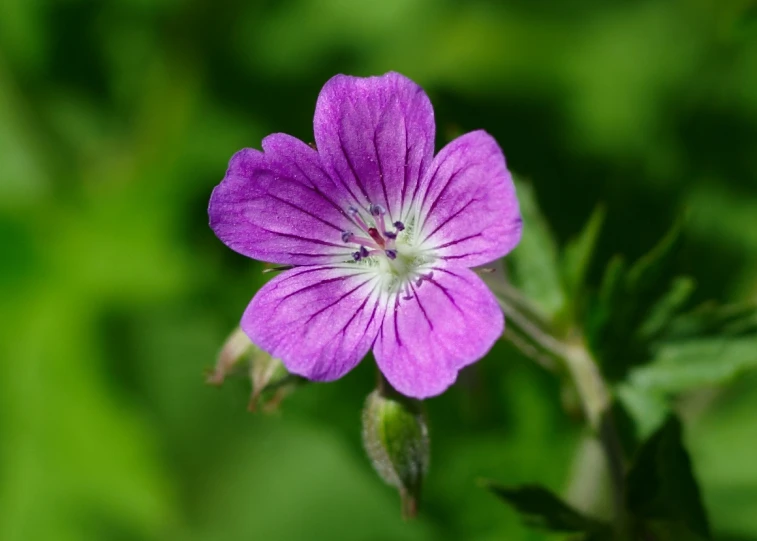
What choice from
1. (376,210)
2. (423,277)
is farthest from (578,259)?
(376,210)

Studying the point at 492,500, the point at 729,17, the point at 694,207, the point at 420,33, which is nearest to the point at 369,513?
the point at 492,500

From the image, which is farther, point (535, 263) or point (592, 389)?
point (535, 263)

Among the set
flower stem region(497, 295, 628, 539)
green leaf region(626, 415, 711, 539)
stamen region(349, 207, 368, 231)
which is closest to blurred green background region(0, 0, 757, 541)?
flower stem region(497, 295, 628, 539)

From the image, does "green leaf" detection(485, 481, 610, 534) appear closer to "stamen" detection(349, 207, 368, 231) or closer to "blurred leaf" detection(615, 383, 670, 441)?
"blurred leaf" detection(615, 383, 670, 441)

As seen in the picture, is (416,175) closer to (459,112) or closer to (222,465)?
(459,112)

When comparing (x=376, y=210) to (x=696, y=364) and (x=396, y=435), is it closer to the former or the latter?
(x=396, y=435)

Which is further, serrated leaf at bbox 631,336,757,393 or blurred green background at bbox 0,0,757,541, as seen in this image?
blurred green background at bbox 0,0,757,541
